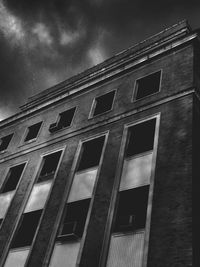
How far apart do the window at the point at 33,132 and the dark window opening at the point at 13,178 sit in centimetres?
222

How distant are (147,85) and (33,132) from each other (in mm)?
8046

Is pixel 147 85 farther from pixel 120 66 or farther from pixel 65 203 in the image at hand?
pixel 65 203

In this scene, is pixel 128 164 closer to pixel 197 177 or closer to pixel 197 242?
pixel 197 177

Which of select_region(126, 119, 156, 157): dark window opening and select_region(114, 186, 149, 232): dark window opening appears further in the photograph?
select_region(126, 119, 156, 157): dark window opening

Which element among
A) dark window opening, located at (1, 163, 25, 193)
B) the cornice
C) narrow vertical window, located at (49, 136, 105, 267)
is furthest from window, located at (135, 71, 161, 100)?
dark window opening, located at (1, 163, 25, 193)

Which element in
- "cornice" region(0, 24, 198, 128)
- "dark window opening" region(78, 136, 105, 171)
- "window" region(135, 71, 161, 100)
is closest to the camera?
"dark window opening" region(78, 136, 105, 171)

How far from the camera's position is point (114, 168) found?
40.5ft

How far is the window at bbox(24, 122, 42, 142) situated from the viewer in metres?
19.2

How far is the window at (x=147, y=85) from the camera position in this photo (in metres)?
14.9

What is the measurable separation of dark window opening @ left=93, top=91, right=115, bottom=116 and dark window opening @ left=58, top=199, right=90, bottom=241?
5437mm

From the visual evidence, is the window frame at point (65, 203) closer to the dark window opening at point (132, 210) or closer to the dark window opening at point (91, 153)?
the dark window opening at point (91, 153)

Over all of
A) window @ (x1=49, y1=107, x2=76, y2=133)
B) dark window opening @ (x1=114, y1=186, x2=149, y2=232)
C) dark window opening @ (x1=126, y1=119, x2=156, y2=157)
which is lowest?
dark window opening @ (x1=114, y1=186, x2=149, y2=232)

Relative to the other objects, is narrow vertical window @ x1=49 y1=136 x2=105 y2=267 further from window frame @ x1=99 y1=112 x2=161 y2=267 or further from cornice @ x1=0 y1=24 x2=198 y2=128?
cornice @ x1=0 y1=24 x2=198 y2=128

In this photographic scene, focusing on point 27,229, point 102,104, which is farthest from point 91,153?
point 27,229
